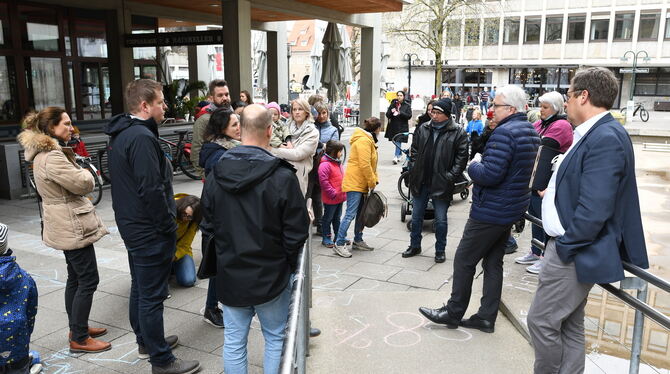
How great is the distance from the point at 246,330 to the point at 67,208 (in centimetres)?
178

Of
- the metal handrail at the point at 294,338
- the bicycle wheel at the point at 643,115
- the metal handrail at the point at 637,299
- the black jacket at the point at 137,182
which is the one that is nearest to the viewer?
the metal handrail at the point at 294,338

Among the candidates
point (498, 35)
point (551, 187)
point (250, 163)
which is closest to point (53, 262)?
point (250, 163)

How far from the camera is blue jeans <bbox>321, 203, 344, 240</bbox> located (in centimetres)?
670

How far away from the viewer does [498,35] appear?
46375 millimetres

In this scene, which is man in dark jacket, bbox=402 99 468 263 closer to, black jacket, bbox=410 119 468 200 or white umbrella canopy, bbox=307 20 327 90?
black jacket, bbox=410 119 468 200

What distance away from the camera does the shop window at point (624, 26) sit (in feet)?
136

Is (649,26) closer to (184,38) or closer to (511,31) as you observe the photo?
(511,31)

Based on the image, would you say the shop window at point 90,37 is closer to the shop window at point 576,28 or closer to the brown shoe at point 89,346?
the brown shoe at point 89,346

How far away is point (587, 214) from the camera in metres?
2.62

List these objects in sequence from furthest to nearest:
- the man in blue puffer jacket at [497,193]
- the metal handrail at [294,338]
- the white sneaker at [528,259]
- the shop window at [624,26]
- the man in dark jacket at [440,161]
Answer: the shop window at [624,26], the white sneaker at [528,259], the man in dark jacket at [440,161], the man in blue puffer jacket at [497,193], the metal handrail at [294,338]

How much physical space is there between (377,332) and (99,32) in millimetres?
14265

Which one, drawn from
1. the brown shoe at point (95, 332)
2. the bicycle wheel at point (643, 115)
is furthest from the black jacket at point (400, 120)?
the bicycle wheel at point (643, 115)

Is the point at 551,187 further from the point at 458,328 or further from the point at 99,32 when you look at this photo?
the point at 99,32

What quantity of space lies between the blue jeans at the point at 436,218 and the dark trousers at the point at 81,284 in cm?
358
